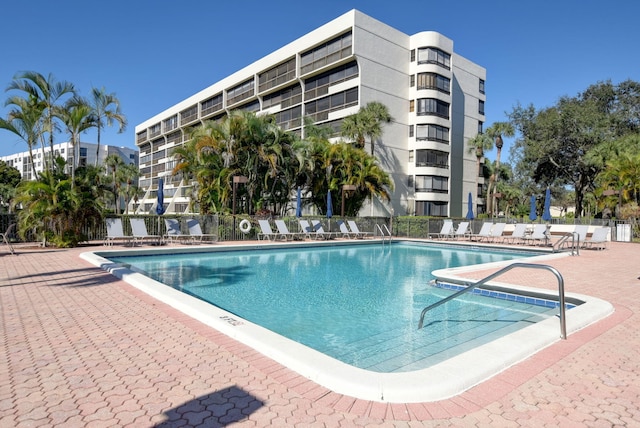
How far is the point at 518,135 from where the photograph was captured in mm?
42281

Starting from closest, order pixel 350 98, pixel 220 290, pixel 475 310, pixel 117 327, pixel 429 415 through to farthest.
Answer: pixel 429 415
pixel 117 327
pixel 475 310
pixel 220 290
pixel 350 98

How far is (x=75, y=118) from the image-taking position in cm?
1502

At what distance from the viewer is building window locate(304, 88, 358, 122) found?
102 feet

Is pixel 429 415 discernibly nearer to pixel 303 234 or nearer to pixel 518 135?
pixel 303 234

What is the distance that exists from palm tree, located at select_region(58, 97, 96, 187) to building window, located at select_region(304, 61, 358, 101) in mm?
20479

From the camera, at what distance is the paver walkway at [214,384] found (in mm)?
2590

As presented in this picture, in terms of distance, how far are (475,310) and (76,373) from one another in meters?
5.86

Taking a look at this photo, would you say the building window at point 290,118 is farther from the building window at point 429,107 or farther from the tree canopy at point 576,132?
the tree canopy at point 576,132

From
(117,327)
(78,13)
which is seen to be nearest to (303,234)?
(78,13)

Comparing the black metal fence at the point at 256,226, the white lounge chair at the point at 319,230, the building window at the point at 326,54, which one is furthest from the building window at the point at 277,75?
the white lounge chair at the point at 319,230

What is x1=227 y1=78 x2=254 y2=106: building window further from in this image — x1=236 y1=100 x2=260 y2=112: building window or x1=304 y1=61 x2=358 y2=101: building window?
x1=304 y1=61 x2=358 y2=101: building window

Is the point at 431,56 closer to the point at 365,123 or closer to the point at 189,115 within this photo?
the point at 365,123

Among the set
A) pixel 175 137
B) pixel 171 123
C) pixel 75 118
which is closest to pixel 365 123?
pixel 75 118

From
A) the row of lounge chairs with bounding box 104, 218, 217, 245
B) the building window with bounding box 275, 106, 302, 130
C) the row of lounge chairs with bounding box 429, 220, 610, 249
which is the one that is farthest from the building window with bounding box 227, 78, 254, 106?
the row of lounge chairs with bounding box 429, 220, 610, 249
